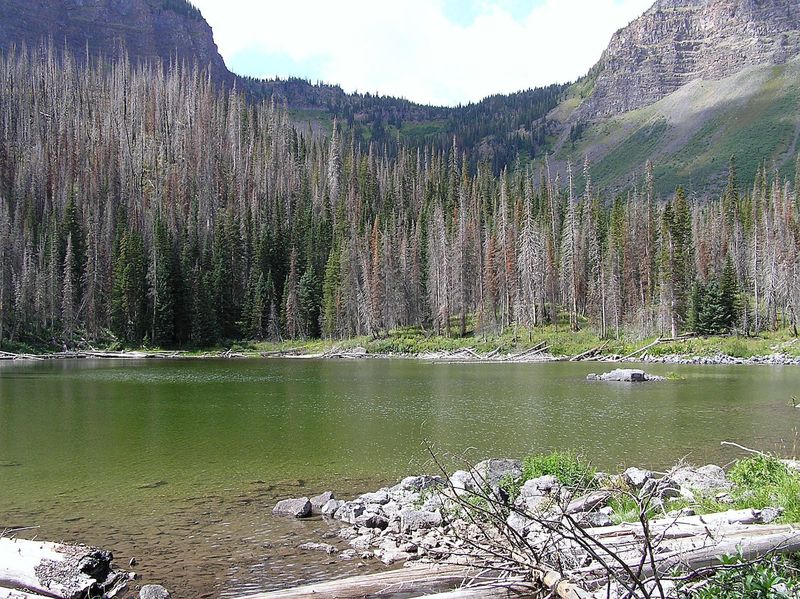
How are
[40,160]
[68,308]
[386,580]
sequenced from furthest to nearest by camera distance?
[40,160], [68,308], [386,580]

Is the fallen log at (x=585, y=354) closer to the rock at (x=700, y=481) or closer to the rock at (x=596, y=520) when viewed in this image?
the rock at (x=700, y=481)

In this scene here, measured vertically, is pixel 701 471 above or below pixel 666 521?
below

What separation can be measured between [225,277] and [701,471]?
88319 millimetres

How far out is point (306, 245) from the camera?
101 m

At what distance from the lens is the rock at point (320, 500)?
14.4 m

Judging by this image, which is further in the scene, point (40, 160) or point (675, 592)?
point (40, 160)

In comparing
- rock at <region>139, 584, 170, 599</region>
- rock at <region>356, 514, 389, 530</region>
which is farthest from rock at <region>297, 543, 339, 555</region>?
rock at <region>139, 584, 170, 599</region>

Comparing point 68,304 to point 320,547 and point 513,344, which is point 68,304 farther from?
point 320,547

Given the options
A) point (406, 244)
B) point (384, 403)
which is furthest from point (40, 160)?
point (384, 403)

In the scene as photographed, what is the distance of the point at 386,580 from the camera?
24.9ft

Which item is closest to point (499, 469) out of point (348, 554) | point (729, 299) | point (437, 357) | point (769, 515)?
point (348, 554)

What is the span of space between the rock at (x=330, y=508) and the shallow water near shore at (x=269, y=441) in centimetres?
67

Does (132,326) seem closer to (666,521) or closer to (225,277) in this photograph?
(225,277)

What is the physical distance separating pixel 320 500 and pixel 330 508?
64 centimetres
